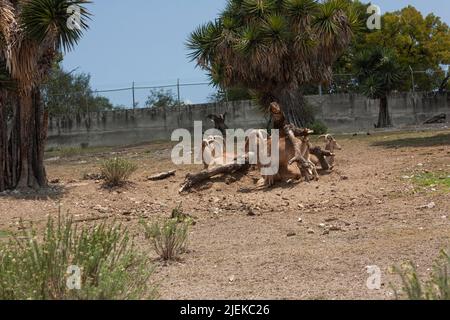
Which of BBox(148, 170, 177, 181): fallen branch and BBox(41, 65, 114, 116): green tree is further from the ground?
BBox(41, 65, 114, 116): green tree

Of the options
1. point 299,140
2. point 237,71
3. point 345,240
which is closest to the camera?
point 345,240

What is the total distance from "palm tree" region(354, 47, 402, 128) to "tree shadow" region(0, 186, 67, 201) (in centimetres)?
1804

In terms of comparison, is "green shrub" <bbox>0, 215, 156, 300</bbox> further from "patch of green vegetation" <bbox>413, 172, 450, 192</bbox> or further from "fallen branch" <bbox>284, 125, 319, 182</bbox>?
"fallen branch" <bbox>284, 125, 319, 182</bbox>

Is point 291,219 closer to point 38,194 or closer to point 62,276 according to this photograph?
point 62,276

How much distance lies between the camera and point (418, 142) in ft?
51.5

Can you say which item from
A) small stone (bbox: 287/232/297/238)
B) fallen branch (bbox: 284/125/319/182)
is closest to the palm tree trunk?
fallen branch (bbox: 284/125/319/182)

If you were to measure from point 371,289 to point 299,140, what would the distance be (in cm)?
693

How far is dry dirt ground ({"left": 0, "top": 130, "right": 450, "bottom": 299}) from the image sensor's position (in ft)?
17.8

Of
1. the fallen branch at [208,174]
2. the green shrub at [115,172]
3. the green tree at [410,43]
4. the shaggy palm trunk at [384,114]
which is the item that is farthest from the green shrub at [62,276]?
the green tree at [410,43]

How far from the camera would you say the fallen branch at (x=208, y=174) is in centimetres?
1151
